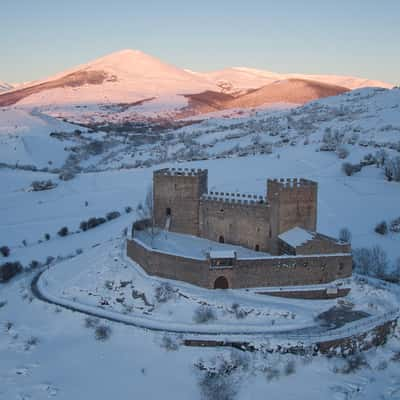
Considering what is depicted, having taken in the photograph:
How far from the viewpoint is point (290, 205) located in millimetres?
22906

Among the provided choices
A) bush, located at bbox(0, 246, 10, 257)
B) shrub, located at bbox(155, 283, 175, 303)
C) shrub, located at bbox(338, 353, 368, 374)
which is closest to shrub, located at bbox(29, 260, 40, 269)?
bush, located at bbox(0, 246, 10, 257)

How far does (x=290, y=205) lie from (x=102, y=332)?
8.83 metres

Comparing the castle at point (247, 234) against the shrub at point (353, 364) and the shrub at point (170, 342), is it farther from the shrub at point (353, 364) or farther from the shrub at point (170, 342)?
the shrub at point (353, 364)

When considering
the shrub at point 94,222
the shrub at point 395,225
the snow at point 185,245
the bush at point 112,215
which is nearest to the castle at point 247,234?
the snow at point 185,245

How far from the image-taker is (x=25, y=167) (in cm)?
5759

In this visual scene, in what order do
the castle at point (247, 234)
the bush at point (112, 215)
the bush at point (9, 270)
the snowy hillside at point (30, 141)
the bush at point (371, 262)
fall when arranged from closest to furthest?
1. the castle at point (247, 234)
2. the bush at point (371, 262)
3. the bush at point (9, 270)
4. the bush at point (112, 215)
5. the snowy hillside at point (30, 141)

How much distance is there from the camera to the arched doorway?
21.1 metres

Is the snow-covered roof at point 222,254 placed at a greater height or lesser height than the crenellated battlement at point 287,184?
lesser

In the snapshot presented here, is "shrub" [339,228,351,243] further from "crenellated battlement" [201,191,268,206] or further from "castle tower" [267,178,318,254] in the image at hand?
"crenellated battlement" [201,191,268,206]

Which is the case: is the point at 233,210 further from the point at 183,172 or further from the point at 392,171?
the point at 392,171

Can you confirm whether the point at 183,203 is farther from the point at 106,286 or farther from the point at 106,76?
the point at 106,76

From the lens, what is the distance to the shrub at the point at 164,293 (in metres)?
20.8

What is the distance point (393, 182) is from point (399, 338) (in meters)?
21.1

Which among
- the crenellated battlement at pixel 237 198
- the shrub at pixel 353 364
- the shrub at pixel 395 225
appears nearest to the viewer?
the shrub at pixel 353 364
